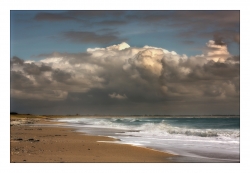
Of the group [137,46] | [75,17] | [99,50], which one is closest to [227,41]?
[137,46]

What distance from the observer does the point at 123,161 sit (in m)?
7.03

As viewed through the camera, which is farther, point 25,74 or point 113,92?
point 113,92

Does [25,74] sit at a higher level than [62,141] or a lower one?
higher

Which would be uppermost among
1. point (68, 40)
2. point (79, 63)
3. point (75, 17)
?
point (75, 17)

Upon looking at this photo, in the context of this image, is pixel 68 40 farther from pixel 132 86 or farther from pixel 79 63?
pixel 132 86

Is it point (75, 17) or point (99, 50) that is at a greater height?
point (75, 17)

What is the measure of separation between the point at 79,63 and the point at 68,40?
0.68m
